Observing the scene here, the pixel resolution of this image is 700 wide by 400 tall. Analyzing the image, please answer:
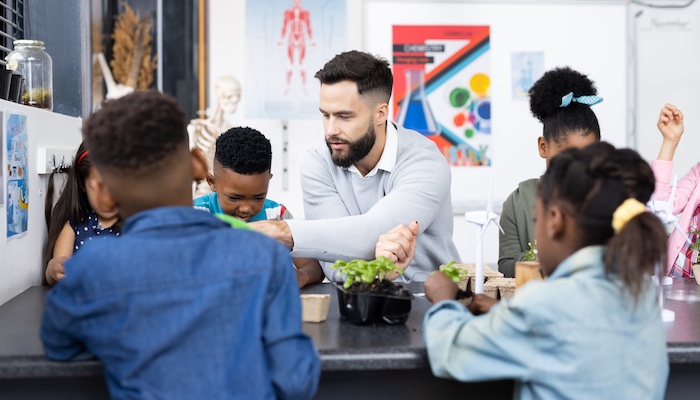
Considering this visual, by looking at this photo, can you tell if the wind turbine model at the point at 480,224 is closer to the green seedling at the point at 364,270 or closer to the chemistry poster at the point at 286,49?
the green seedling at the point at 364,270

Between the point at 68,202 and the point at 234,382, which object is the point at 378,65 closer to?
the point at 68,202

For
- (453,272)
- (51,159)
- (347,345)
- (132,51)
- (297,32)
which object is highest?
(297,32)

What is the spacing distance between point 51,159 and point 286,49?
2579mm

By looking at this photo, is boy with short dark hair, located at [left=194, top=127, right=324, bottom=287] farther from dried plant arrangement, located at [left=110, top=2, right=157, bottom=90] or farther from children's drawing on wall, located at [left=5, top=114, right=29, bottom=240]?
dried plant arrangement, located at [left=110, top=2, right=157, bottom=90]

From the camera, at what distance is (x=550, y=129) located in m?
2.49

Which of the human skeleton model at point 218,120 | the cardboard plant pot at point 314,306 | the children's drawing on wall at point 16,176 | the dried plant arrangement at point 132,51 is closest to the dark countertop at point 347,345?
the cardboard plant pot at point 314,306

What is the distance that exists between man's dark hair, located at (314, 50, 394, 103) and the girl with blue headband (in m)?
0.49

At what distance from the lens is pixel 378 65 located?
8.71 ft

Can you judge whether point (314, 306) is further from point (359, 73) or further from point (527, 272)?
point (359, 73)

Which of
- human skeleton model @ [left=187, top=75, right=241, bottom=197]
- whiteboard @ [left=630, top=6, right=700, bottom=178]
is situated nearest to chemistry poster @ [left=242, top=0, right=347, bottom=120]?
human skeleton model @ [left=187, top=75, right=241, bottom=197]

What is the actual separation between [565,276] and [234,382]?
1.87ft

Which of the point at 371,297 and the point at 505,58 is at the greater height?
the point at 505,58

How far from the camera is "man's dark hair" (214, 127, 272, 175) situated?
7.59ft

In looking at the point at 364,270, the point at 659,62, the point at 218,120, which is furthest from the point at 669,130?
the point at 218,120
